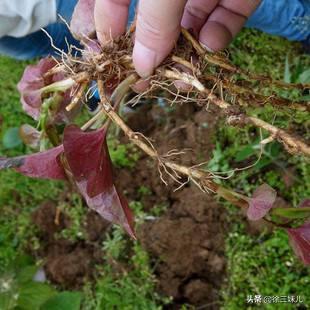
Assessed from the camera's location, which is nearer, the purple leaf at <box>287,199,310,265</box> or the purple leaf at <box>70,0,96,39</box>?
the purple leaf at <box>287,199,310,265</box>

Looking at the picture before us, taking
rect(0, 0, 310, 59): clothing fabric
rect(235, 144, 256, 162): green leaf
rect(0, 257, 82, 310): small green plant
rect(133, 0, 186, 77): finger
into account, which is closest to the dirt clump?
rect(0, 257, 82, 310): small green plant

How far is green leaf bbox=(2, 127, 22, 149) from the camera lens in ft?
5.36

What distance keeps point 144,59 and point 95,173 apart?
0.18 m

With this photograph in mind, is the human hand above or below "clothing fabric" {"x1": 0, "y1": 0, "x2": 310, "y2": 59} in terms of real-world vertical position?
above

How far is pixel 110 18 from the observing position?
2.49 feet

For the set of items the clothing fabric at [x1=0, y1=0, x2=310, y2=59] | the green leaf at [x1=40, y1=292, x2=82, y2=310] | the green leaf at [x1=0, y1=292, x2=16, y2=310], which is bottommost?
the green leaf at [x1=0, y1=292, x2=16, y2=310]

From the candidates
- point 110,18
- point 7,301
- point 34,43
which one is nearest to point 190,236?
point 7,301

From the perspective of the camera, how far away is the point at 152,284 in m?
1.34

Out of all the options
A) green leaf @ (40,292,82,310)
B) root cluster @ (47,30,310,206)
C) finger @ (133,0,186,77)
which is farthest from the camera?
green leaf @ (40,292,82,310)

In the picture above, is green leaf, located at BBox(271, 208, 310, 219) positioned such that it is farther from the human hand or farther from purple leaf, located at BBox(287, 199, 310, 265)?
the human hand

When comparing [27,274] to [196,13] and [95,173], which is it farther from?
[196,13]

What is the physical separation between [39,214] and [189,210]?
20.3 inches

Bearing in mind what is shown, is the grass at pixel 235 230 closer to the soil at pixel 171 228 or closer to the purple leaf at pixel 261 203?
the soil at pixel 171 228

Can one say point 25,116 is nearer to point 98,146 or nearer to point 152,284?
point 152,284
